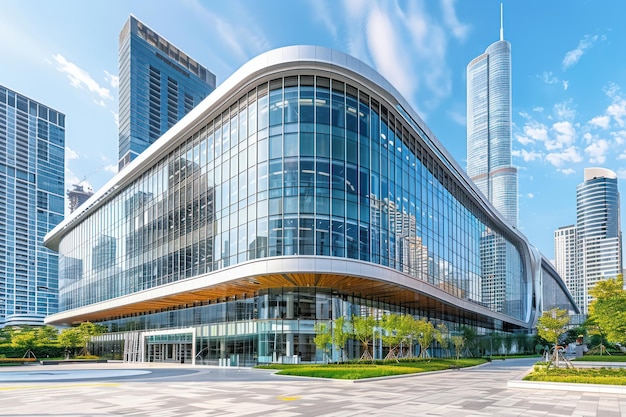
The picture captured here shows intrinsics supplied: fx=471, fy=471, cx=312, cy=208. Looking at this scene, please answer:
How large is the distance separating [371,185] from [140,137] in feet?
503

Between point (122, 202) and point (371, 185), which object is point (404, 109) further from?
point (122, 202)

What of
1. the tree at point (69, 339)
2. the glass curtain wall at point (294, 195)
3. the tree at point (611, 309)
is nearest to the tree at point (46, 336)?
the tree at point (69, 339)

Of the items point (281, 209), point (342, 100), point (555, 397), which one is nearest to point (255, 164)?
point (281, 209)

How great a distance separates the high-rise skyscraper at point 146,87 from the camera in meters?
170

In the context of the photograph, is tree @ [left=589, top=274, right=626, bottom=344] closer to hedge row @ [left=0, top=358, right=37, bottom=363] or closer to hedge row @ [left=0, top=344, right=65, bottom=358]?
hedge row @ [left=0, top=358, right=37, bottom=363]

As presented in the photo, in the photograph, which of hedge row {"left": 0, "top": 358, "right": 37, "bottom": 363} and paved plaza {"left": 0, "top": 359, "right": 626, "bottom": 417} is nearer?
paved plaza {"left": 0, "top": 359, "right": 626, "bottom": 417}

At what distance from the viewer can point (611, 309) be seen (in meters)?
38.7

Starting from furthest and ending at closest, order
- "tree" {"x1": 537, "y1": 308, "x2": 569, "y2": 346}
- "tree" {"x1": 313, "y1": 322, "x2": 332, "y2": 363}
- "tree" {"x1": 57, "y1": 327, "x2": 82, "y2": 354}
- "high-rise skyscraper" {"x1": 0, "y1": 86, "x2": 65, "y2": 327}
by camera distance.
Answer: "high-rise skyscraper" {"x1": 0, "y1": 86, "x2": 65, "y2": 327} < "tree" {"x1": 57, "y1": 327, "x2": 82, "y2": 354} < "tree" {"x1": 313, "y1": 322, "x2": 332, "y2": 363} < "tree" {"x1": 537, "y1": 308, "x2": 569, "y2": 346}

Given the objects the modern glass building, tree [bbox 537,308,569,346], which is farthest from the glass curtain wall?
tree [bbox 537,308,569,346]

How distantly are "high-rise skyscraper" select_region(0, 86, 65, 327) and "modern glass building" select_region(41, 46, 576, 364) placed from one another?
135496 mm

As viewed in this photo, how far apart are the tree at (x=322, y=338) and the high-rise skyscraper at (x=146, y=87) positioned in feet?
481

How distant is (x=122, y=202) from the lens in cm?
6150

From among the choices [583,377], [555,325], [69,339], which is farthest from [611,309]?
[69,339]

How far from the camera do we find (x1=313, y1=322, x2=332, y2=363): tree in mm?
33594
